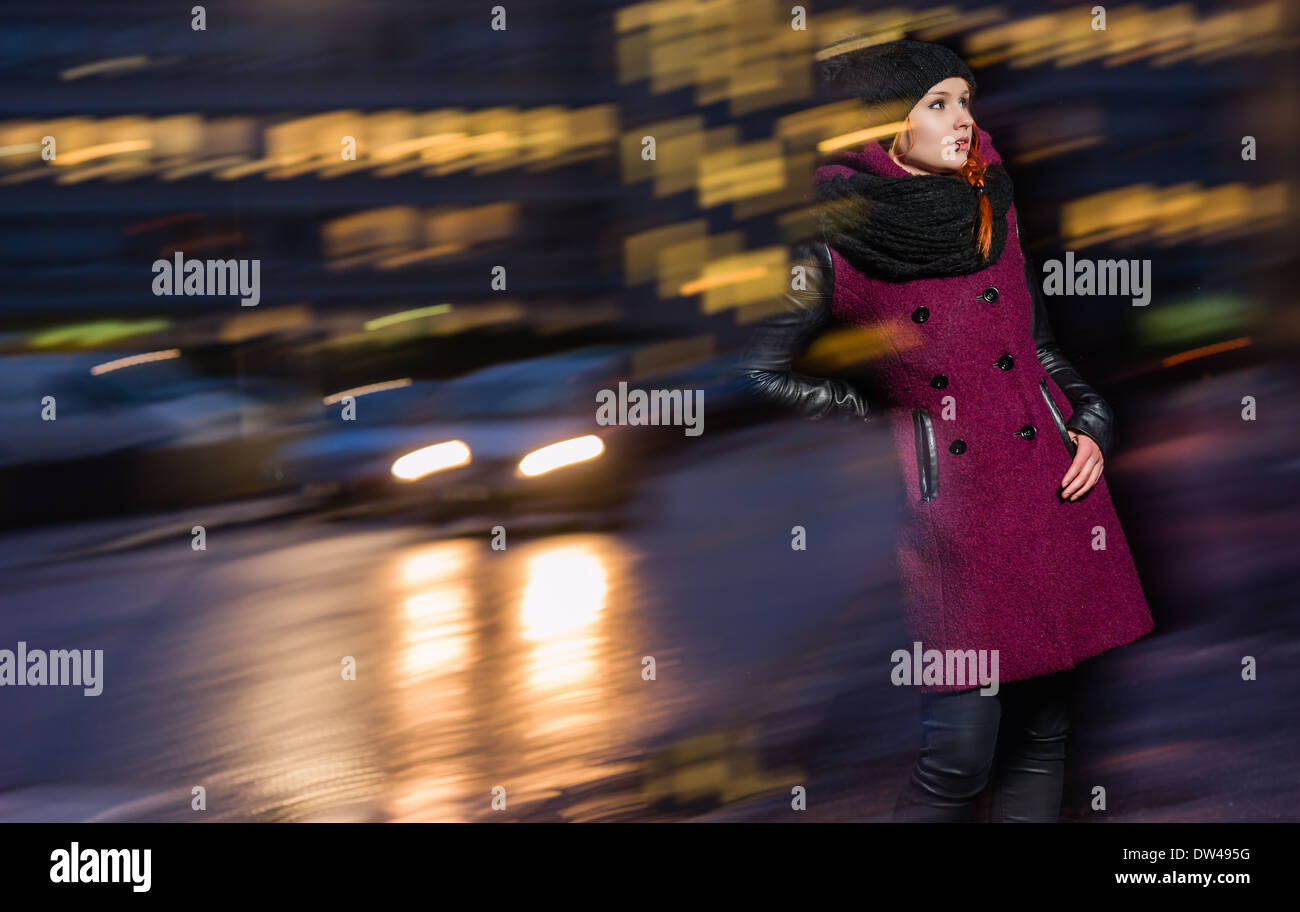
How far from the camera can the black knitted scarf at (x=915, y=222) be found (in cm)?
353

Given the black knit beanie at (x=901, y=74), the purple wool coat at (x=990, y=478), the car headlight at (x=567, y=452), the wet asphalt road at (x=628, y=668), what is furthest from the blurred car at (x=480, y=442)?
the black knit beanie at (x=901, y=74)

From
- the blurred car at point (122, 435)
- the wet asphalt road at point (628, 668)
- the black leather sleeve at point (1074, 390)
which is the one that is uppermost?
the blurred car at point (122, 435)

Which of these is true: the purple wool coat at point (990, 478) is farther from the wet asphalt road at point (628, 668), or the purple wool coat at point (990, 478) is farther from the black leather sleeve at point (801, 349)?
the wet asphalt road at point (628, 668)

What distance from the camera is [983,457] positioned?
3660 millimetres

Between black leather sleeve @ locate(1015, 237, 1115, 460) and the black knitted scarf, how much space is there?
0.21 meters

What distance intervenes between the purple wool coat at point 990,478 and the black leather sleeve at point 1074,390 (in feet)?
0.14

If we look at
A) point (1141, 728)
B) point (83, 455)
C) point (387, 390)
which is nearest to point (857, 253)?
point (387, 390)

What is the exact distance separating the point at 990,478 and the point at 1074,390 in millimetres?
338

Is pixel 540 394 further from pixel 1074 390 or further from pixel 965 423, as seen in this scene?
pixel 1074 390

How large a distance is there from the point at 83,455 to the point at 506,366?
130cm

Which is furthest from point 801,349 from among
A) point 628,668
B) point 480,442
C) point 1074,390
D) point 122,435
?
point 122,435

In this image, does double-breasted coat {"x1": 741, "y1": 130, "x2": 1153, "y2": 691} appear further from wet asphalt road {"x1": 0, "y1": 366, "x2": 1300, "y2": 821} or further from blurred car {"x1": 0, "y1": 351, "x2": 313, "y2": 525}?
blurred car {"x1": 0, "y1": 351, "x2": 313, "y2": 525}

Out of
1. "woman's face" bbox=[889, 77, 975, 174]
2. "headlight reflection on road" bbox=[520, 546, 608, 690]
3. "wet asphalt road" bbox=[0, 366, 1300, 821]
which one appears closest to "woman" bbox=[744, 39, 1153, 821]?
"woman's face" bbox=[889, 77, 975, 174]

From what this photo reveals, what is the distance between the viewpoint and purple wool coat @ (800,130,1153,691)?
143 inches
